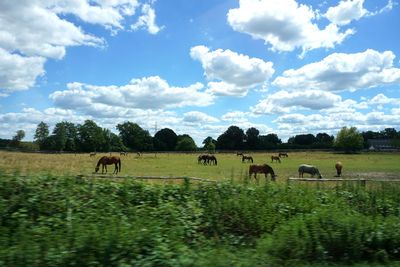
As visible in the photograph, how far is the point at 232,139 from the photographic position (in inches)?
6304

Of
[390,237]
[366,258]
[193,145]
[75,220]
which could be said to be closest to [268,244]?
[366,258]

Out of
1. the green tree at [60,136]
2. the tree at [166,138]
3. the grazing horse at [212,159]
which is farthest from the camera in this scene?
the tree at [166,138]

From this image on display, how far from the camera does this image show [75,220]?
9016 mm

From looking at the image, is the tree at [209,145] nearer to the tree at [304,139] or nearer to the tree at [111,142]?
the tree at [111,142]

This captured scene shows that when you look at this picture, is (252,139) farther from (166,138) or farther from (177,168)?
(177,168)

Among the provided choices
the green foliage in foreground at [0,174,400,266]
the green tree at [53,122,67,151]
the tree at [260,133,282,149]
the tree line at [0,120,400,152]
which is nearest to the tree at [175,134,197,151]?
the tree line at [0,120,400,152]

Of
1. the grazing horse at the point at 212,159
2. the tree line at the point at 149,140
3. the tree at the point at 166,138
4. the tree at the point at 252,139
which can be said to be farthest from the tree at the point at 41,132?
the grazing horse at the point at 212,159

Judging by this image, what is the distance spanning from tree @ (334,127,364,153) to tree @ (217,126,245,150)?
34172 mm

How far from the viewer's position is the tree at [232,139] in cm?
15850

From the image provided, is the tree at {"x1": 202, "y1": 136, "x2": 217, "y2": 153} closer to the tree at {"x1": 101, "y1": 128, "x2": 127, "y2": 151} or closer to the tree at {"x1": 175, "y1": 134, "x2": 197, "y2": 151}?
the tree at {"x1": 175, "y1": 134, "x2": 197, "y2": 151}

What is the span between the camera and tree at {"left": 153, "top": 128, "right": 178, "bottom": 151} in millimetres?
165938

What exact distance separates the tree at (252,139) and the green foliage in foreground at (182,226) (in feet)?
477

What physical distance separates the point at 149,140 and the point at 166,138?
8257 millimetres

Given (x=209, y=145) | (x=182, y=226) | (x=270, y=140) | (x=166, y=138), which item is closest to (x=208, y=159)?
(x=182, y=226)
